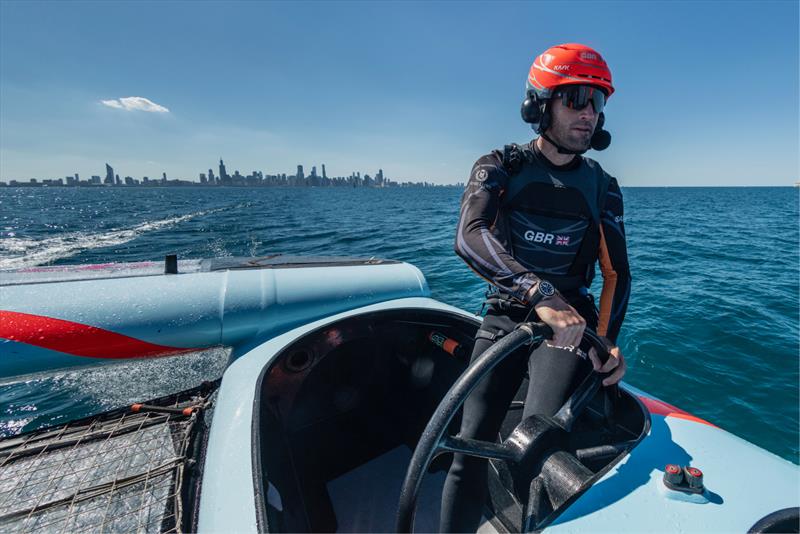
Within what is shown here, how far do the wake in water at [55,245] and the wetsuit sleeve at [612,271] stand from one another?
12.2 metres

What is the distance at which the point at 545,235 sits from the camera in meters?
1.98

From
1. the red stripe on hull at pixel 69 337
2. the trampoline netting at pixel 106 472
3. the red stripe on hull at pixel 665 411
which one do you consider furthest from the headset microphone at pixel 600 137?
the red stripe on hull at pixel 69 337

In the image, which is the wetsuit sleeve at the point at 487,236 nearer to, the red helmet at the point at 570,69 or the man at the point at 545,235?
the man at the point at 545,235

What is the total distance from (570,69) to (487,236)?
1.04 metres

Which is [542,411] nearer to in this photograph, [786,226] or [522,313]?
[522,313]

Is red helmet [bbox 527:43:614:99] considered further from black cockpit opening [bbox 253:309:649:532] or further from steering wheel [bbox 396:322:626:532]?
black cockpit opening [bbox 253:309:649:532]

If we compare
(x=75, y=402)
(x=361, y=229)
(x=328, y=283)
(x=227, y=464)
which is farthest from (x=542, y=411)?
(x=361, y=229)

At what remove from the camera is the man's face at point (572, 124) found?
6.07 ft

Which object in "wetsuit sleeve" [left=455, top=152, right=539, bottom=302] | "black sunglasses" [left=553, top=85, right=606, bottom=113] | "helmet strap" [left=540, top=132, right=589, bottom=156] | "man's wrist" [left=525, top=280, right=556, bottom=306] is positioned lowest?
"man's wrist" [left=525, top=280, right=556, bottom=306]

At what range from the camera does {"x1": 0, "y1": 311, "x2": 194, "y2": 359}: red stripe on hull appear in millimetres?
2244

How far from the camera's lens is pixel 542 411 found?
65.4 inches

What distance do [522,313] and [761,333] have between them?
267 inches

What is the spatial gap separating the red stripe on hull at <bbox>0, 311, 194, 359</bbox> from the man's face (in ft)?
10.2

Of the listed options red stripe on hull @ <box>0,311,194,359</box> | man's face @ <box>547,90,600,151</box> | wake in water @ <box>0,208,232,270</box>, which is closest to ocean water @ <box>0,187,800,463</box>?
wake in water @ <box>0,208,232,270</box>
